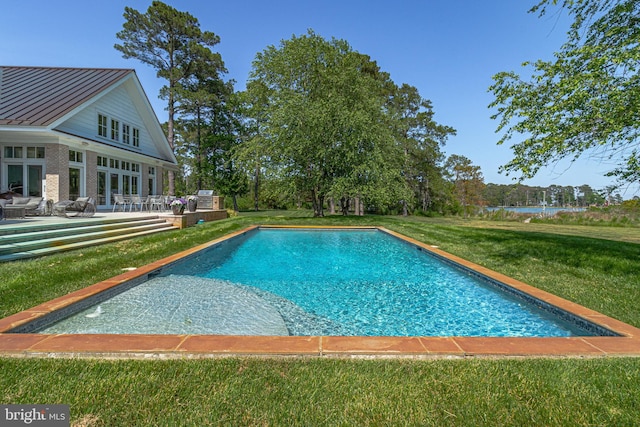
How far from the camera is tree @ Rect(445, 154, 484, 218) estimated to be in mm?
45250

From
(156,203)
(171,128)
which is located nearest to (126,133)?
(156,203)

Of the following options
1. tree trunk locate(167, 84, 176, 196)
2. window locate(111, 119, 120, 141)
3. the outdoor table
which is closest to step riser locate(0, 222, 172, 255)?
the outdoor table

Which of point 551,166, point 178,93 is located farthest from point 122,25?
point 551,166

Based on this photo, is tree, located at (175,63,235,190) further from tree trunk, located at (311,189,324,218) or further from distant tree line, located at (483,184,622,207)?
distant tree line, located at (483,184,622,207)

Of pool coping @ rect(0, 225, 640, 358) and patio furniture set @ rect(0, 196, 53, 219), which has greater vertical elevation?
patio furniture set @ rect(0, 196, 53, 219)

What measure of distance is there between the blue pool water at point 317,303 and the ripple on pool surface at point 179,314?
12 mm

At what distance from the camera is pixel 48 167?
12.0 meters

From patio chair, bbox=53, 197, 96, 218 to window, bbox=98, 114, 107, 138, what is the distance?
559cm

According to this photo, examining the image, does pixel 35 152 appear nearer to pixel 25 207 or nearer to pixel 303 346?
pixel 25 207

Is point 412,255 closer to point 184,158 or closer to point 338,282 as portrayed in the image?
point 338,282

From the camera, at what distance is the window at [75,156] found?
12.9 m

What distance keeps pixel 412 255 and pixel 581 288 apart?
14.3ft

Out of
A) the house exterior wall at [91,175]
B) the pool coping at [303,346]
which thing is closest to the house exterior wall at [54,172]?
the house exterior wall at [91,175]

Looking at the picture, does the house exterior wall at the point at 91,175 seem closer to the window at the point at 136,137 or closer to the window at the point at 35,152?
the window at the point at 35,152
